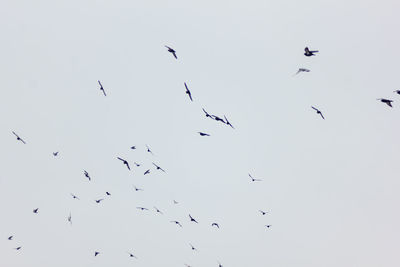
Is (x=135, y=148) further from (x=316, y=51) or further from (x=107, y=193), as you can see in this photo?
(x=316, y=51)

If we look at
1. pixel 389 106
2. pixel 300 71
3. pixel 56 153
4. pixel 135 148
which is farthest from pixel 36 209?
pixel 389 106

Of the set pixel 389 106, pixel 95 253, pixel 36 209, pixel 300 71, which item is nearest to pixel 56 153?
pixel 36 209

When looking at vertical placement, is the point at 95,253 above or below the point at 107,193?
below

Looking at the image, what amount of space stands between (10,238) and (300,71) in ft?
161

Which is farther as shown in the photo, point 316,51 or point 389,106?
point 389,106

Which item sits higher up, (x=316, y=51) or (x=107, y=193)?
(x=316, y=51)

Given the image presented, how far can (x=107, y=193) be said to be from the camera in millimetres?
62469

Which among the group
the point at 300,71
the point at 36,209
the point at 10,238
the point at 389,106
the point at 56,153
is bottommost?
the point at 10,238

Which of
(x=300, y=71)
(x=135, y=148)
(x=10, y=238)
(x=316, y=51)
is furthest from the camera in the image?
(x=10, y=238)

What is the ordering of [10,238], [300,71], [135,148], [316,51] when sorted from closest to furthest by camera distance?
[316,51]
[300,71]
[135,148]
[10,238]

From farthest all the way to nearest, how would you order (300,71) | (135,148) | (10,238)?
(10,238), (135,148), (300,71)

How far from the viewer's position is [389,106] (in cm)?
4366

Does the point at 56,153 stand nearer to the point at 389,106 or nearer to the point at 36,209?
the point at 36,209

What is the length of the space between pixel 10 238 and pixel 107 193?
61.9 ft
